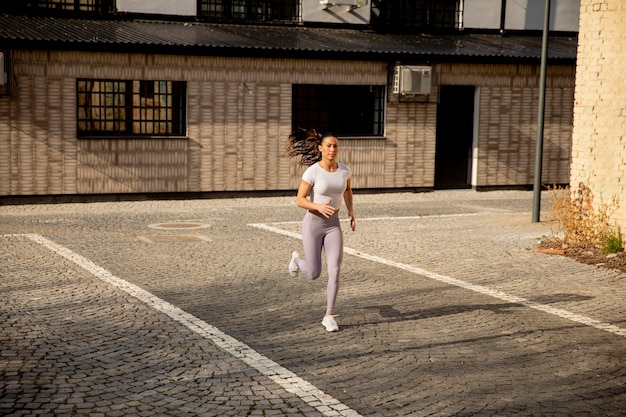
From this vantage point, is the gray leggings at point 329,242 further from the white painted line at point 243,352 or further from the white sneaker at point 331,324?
the white painted line at point 243,352

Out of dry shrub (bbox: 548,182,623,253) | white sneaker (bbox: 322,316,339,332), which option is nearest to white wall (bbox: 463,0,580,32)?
dry shrub (bbox: 548,182,623,253)

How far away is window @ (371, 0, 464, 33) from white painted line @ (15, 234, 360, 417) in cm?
1338

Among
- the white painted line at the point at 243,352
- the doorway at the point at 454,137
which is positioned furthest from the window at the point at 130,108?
the white painted line at the point at 243,352

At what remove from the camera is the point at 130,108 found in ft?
66.6

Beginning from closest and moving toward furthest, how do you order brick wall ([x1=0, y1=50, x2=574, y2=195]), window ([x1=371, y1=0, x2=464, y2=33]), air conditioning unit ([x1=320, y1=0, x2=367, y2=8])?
brick wall ([x1=0, y1=50, x2=574, y2=195]) < air conditioning unit ([x1=320, y1=0, x2=367, y2=8]) < window ([x1=371, y1=0, x2=464, y2=33])

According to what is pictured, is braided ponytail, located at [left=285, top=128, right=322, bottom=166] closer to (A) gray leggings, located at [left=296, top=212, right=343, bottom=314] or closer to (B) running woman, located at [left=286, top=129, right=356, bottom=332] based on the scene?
(B) running woman, located at [left=286, top=129, right=356, bottom=332]

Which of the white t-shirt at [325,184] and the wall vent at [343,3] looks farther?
the wall vent at [343,3]

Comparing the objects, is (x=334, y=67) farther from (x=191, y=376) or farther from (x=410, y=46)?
(x=191, y=376)

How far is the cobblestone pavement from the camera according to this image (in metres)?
6.69

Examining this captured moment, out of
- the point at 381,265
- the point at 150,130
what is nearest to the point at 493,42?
the point at 150,130

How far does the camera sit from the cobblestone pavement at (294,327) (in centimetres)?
669

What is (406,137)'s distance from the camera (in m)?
22.5

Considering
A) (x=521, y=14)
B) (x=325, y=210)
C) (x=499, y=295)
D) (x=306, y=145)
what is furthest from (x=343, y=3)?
(x=325, y=210)

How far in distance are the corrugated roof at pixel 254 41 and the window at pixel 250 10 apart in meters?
0.27
